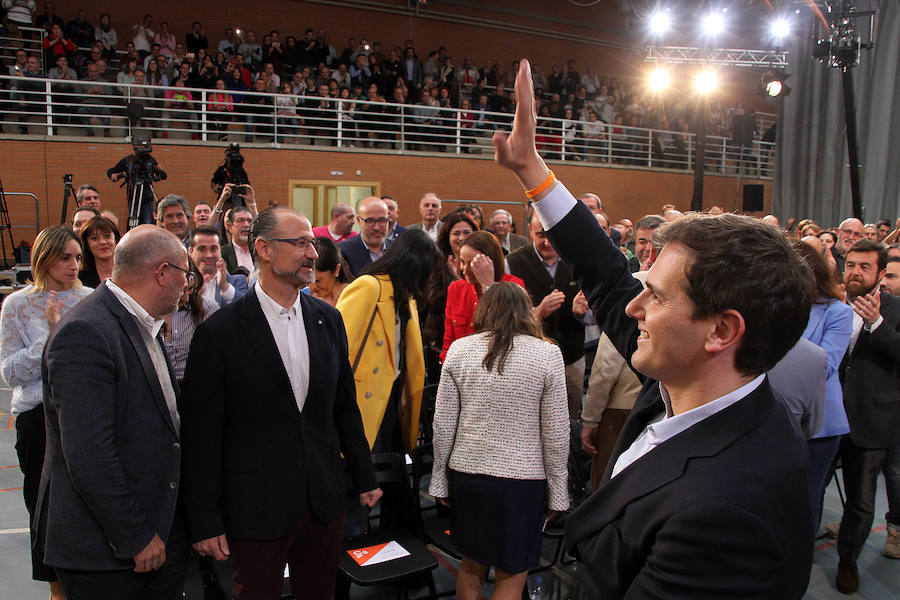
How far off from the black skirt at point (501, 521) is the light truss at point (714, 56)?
12305 millimetres

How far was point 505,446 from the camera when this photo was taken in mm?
2568

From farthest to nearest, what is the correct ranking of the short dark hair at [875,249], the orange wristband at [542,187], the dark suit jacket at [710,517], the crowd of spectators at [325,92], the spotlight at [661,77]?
the spotlight at [661,77] → the crowd of spectators at [325,92] → the short dark hair at [875,249] → the orange wristband at [542,187] → the dark suit jacket at [710,517]

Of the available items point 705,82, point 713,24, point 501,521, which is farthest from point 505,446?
point 713,24

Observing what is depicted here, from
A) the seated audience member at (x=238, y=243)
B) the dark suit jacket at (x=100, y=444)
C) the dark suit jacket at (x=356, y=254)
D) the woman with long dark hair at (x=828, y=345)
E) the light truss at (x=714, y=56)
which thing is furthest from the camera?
the light truss at (x=714, y=56)

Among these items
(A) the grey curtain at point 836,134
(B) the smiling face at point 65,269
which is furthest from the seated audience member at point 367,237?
(A) the grey curtain at point 836,134

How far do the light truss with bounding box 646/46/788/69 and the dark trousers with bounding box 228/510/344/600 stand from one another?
1285cm

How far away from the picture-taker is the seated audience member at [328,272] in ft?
11.7

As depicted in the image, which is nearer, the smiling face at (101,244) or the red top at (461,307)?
the smiling face at (101,244)

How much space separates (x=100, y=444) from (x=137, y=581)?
46 centimetres

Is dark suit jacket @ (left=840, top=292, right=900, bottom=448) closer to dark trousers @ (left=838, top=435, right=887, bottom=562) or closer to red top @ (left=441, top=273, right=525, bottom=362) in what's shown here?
dark trousers @ (left=838, top=435, right=887, bottom=562)

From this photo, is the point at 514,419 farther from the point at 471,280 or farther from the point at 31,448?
the point at 31,448

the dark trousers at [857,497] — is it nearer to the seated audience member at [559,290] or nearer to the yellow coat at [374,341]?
the seated audience member at [559,290]

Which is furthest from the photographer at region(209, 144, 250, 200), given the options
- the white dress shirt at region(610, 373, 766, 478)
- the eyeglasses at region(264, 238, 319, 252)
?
the white dress shirt at region(610, 373, 766, 478)

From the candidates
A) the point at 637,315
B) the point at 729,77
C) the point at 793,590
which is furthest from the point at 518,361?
the point at 729,77
